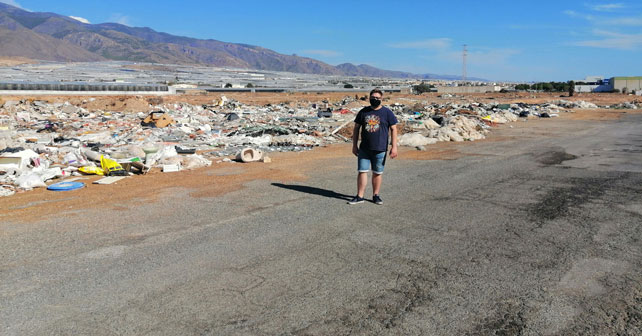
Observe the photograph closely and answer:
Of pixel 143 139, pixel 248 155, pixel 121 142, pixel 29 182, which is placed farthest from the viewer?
pixel 143 139

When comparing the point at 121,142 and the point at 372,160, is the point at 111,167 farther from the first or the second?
the point at 121,142

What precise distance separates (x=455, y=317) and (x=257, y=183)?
595 centimetres

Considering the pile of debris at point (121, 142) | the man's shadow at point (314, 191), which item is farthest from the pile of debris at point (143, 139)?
the man's shadow at point (314, 191)

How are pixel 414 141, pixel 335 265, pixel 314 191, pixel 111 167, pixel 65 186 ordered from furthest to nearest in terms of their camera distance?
pixel 414 141
pixel 111 167
pixel 65 186
pixel 314 191
pixel 335 265

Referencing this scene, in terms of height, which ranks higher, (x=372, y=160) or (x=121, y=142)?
(x=372, y=160)

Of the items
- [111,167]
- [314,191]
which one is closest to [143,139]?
[111,167]

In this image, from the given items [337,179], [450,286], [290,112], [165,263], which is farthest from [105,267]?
[290,112]

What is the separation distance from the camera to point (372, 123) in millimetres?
7137

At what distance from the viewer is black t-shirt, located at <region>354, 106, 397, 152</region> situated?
23.3ft

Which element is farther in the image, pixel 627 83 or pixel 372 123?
pixel 627 83

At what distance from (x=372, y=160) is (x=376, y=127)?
520 mm

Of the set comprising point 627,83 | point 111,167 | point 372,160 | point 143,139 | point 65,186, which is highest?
point 627,83

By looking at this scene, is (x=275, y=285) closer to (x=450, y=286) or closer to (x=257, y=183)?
(x=450, y=286)

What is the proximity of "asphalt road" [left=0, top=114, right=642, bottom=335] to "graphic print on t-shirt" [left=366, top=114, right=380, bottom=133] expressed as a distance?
1.13m
